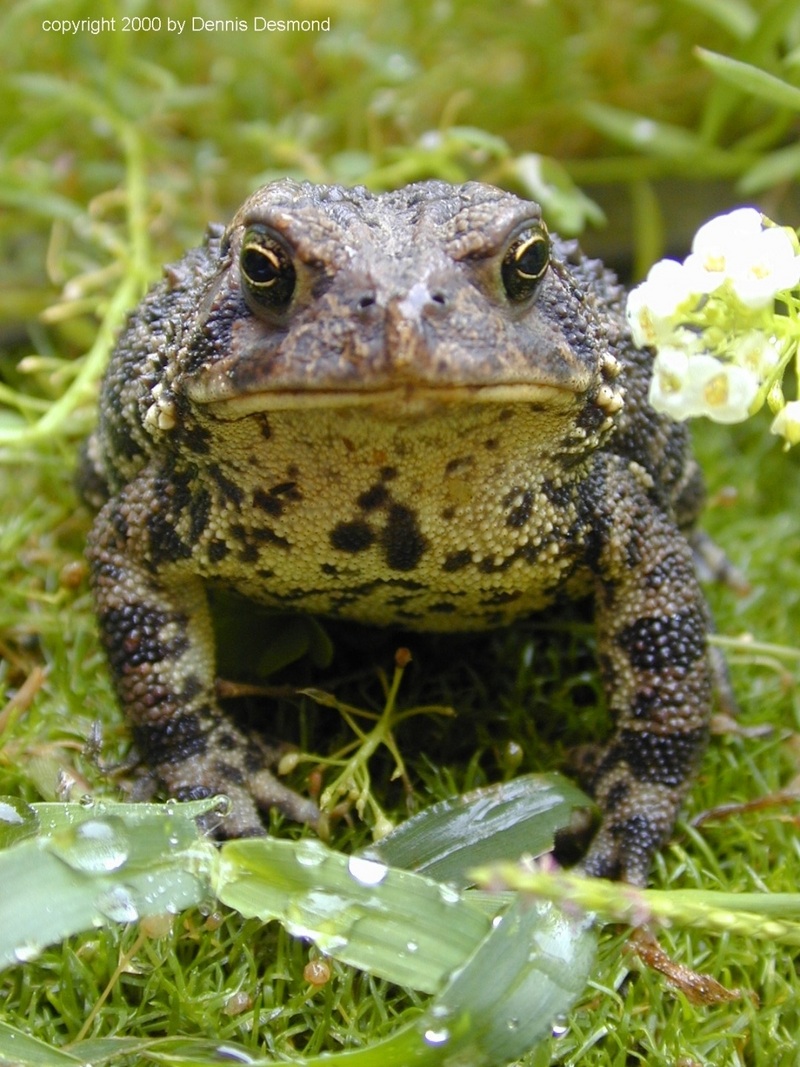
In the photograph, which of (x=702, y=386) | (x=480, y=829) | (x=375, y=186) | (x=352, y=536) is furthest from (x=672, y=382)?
(x=375, y=186)

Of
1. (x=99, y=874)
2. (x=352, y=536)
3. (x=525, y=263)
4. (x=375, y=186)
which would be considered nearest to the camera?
(x=99, y=874)

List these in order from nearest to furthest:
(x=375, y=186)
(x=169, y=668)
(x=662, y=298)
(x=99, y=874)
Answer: (x=99, y=874) → (x=662, y=298) → (x=169, y=668) → (x=375, y=186)

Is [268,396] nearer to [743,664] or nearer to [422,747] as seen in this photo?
[422,747]

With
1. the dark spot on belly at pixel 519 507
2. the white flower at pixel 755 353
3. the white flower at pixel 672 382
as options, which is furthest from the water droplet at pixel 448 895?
the white flower at pixel 755 353

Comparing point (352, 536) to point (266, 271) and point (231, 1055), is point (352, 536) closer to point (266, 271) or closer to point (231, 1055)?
point (266, 271)

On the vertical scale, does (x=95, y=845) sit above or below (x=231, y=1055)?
above

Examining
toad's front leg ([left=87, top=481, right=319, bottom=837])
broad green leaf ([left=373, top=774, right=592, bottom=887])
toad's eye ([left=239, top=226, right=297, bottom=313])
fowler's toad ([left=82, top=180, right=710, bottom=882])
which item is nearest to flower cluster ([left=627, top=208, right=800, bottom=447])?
fowler's toad ([left=82, top=180, right=710, bottom=882])

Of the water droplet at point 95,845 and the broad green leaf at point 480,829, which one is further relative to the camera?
the broad green leaf at point 480,829

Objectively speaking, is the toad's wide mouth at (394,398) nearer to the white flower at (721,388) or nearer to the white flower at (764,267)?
the white flower at (721,388)
